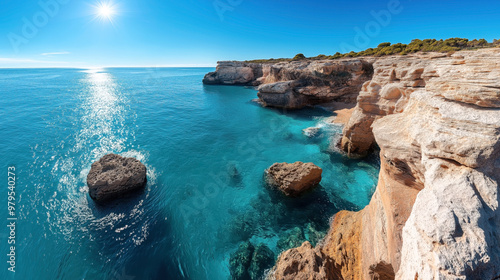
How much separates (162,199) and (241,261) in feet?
22.6

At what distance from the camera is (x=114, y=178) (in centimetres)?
1200

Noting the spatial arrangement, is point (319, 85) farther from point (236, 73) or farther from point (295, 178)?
point (236, 73)

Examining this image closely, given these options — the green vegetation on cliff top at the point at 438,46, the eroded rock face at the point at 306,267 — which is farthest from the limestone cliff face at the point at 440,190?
the green vegetation on cliff top at the point at 438,46

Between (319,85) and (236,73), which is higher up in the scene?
(236,73)

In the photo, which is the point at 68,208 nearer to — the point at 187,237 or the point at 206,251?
the point at 187,237

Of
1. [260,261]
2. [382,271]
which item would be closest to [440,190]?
[382,271]

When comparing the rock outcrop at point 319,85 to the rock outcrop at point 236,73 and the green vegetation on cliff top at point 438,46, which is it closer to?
the green vegetation on cliff top at point 438,46

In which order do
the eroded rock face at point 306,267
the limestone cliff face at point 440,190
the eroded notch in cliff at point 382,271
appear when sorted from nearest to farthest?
1. the limestone cliff face at point 440,190
2. the eroded notch in cliff at point 382,271
3. the eroded rock face at point 306,267

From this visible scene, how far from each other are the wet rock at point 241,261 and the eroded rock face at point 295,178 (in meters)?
4.45

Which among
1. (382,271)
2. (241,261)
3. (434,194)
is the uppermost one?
(434,194)

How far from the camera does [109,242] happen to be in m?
9.61

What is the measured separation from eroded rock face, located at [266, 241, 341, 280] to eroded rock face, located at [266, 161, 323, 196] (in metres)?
4.80

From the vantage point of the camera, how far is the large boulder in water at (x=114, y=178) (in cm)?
1158

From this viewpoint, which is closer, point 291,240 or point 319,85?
point 291,240
